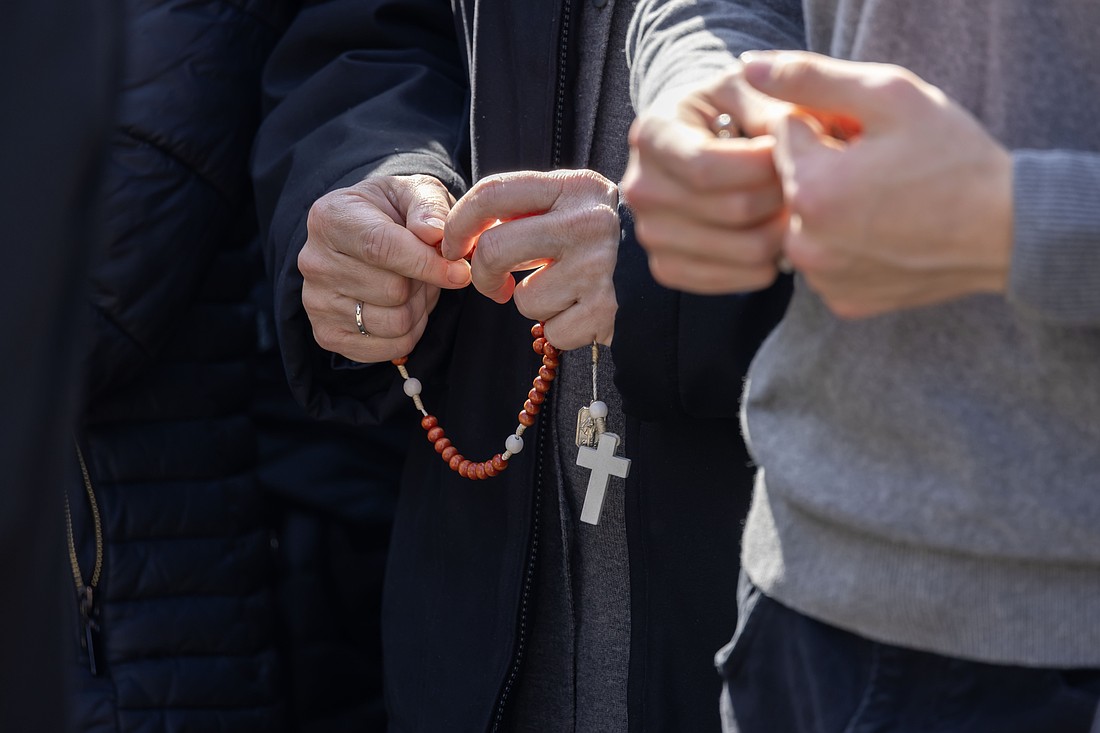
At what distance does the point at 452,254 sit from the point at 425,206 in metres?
0.10

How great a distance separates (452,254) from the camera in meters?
1.22

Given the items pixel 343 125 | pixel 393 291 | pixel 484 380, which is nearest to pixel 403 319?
pixel 393 291

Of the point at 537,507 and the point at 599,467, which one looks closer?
the point at 599,467

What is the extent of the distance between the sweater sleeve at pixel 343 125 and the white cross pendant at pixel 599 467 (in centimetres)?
34

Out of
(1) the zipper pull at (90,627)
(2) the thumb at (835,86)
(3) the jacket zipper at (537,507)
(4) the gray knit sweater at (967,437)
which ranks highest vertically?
(2) the thumb at (835,86)

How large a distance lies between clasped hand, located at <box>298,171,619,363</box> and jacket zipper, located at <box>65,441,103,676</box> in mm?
612

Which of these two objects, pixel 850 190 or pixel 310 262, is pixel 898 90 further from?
pixel 310 262

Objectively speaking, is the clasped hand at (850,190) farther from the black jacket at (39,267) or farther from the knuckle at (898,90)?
the black jacket at (39,267)

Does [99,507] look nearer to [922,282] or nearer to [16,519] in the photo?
[16,519]

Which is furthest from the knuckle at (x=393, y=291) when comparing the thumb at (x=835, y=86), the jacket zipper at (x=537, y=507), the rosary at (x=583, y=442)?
the thumb at (x=835, y=86)

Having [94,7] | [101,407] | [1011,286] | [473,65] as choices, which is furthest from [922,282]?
[101,407]

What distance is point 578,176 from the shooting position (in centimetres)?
117

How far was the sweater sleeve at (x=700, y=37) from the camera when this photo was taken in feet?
2.83

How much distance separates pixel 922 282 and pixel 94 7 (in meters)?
0.53
